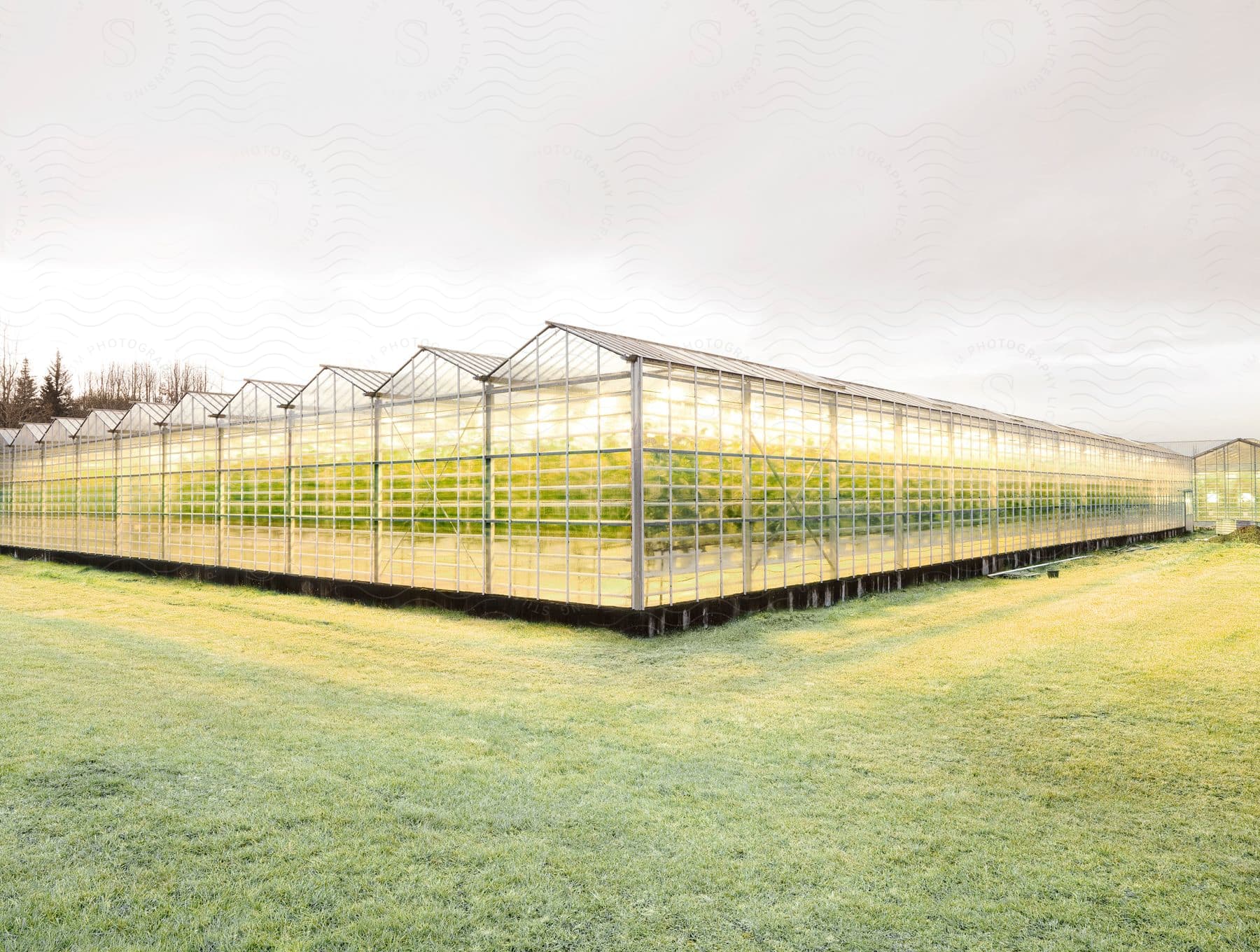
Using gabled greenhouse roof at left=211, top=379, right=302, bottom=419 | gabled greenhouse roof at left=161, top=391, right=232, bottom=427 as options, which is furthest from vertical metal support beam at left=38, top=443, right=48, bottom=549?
gabled greenhouse roof at left=211, top=379, right=302, bottom=419

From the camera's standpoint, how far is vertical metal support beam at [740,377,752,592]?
57.8 feet

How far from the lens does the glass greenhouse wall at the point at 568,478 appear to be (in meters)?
16.0

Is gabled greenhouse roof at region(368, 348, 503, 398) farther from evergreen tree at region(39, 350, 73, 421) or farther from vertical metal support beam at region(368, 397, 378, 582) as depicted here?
evergreen tree at region(39, 350, 73, 421)

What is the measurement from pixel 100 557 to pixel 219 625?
818 inches

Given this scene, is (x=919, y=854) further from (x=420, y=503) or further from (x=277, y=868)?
(x=420, y=503)

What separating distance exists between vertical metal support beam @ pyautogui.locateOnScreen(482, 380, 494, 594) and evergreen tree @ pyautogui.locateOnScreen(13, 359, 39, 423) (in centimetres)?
7238

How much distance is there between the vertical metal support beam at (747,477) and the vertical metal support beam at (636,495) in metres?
3.29

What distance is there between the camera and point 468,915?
5.04 m

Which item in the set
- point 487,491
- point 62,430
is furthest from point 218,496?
point 62,430

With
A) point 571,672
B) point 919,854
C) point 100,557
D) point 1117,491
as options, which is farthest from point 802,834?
point 1117,491

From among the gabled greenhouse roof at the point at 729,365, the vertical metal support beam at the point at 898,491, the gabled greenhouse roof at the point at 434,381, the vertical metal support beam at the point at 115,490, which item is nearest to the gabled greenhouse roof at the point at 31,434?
the vertical metal support beam at the point at 115,490

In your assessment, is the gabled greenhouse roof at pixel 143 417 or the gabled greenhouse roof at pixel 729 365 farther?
the gabled greenhouse roof at pixel 143 417

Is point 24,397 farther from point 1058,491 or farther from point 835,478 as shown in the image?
point 1058,491

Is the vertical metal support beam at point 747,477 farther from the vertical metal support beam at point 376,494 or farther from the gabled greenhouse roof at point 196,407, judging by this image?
the gabled greenhouse roof at point 196,407
